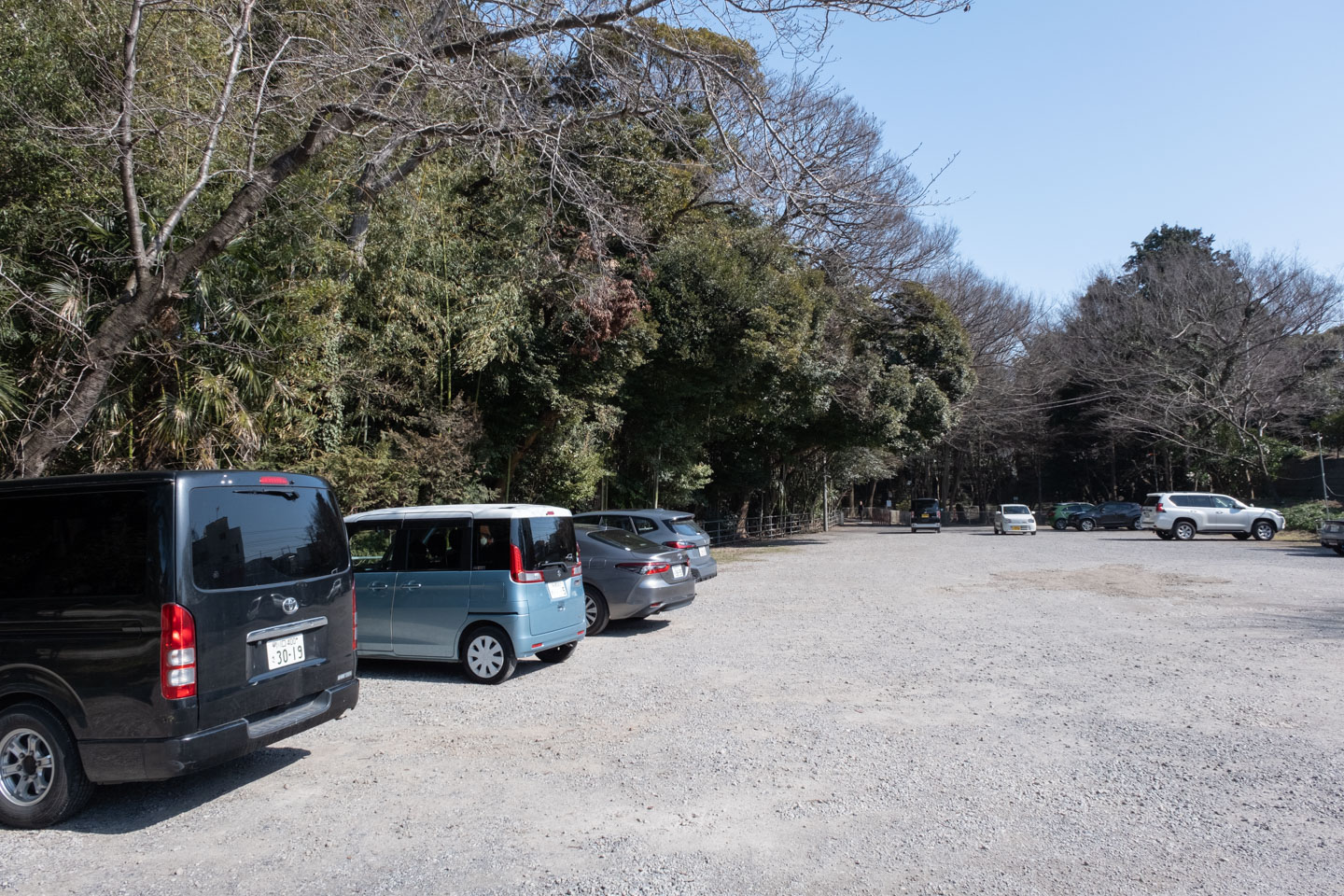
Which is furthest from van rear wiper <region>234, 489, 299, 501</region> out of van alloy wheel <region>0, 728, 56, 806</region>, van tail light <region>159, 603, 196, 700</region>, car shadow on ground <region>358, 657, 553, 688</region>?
car shadow on ground <region>358, 657, 553, 688</region>

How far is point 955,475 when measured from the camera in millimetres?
56438

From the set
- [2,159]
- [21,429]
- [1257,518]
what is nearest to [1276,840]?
[21,429]

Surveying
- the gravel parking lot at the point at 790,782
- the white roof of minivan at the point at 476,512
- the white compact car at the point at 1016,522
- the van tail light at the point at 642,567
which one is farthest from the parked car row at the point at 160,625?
the white compact car at the point at 1016,522

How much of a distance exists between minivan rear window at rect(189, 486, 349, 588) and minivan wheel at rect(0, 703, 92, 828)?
1181mm

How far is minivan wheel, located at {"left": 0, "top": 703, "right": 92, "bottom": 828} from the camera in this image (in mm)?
4668

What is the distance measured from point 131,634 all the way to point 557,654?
204 inches

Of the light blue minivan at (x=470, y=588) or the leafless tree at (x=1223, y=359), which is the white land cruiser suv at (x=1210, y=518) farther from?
the light blue minivan at (x=470, y=588)

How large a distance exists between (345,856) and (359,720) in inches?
108

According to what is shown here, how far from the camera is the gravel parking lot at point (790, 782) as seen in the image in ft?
13.3

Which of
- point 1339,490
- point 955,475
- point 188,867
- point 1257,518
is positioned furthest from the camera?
point 955,475

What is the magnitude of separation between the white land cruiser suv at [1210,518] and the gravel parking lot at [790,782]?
20.7m

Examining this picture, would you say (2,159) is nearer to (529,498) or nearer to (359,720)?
(359,720)

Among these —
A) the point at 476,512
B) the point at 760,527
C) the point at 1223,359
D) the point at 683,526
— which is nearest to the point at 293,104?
the point at 476,512

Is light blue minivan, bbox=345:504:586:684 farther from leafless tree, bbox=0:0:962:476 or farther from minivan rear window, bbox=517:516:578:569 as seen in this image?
leafless tree, bbox=0:0:962:476
